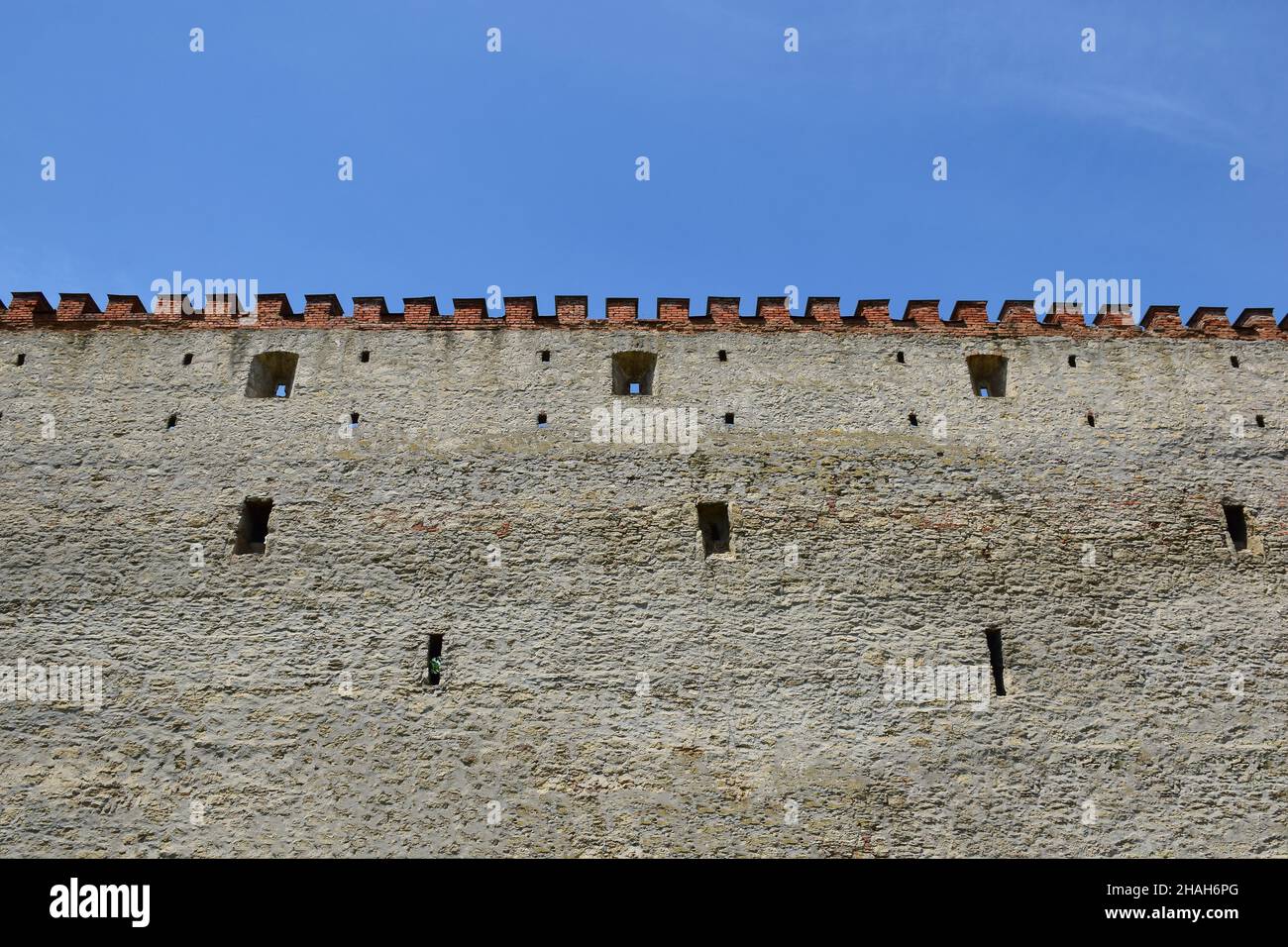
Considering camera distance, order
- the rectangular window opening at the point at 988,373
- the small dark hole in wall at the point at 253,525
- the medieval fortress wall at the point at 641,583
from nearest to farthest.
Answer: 1. the medieval fortress wall at the point at 641,583
2. the small dark hole in wall at the point at 253,525
3. the rectangular window opening at the point at 988,373

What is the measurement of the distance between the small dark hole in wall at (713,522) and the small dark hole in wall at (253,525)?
5.49m

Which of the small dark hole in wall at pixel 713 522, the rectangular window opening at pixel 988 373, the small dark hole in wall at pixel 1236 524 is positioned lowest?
the small dark hole in wall at pixel 1236 524

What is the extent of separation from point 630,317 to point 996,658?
680 centimetres


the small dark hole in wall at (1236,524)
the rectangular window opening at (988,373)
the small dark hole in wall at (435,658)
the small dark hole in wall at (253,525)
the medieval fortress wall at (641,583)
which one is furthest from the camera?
the rectangular window opening at (988,373)

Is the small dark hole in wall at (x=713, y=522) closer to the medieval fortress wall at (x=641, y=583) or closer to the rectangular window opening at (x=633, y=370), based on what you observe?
the medieval fortress wall at (x=641, y=583)

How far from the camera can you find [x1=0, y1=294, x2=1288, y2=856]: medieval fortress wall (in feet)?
40.0

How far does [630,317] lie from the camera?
1587 cm

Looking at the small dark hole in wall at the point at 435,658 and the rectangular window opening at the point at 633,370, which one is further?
the rectangular window opening at the point at 633,370

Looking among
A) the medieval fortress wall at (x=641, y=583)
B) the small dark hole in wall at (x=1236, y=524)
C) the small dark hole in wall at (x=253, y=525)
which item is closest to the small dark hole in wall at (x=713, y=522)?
the medieval fortress wall at (x=641, y=583)

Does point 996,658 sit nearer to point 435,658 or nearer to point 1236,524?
point 1236,524

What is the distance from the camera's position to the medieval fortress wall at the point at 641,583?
1220cm

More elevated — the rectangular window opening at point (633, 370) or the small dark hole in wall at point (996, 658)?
the rectangular window opening at point (633, 370)

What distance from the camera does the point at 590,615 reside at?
43.2 feet

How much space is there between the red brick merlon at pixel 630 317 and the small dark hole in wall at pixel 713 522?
296 centimetres
